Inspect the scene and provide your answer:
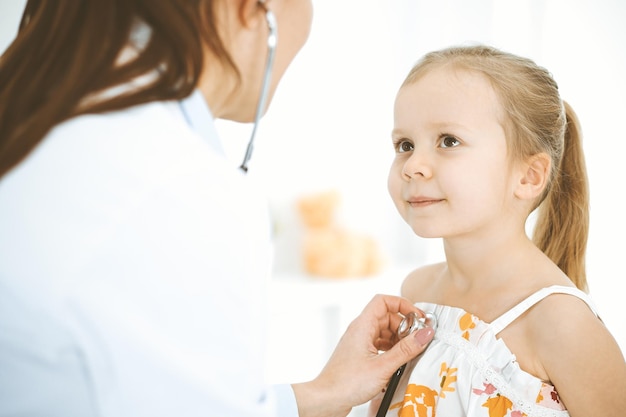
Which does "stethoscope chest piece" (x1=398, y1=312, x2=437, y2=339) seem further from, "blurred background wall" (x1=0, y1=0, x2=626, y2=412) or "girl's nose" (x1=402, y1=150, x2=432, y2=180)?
"blurred background wall" (x1=0, y1=0, x2=626, y2=412)

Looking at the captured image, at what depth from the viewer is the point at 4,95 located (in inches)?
27.2

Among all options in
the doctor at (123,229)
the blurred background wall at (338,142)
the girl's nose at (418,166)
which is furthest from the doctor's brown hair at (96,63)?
the blurred background wall at (338,142)

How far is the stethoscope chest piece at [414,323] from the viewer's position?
3.36ft

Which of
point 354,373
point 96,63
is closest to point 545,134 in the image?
point 354,373

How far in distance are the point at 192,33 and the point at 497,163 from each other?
1.87 feet

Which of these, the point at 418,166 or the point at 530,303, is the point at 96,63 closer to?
the point at 418,166

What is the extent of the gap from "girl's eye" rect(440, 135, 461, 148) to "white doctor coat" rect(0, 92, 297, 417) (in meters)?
0.47

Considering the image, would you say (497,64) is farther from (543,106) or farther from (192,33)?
(192,33)

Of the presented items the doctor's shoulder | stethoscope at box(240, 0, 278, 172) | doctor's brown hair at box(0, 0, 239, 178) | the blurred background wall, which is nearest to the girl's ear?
the doctor's shoulder

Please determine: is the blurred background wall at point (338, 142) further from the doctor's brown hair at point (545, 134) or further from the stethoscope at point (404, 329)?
the stethoscope at point (404, 329)

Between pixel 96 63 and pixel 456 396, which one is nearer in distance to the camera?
pixel 96 63

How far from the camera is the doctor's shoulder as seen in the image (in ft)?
3.93

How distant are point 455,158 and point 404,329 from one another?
0.29 metres

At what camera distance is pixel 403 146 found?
110 cm
